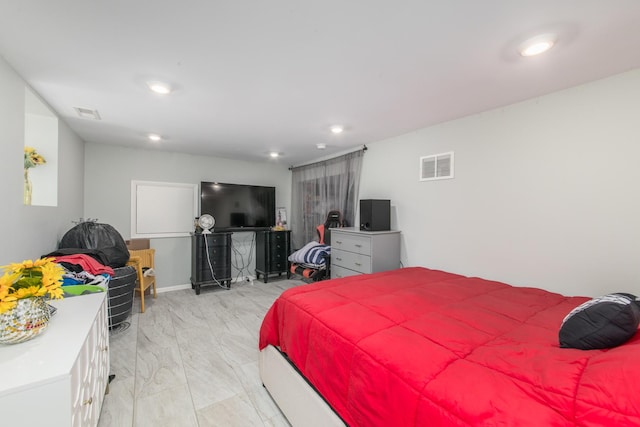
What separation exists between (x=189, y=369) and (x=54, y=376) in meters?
1.45

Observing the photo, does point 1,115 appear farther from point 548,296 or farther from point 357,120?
point 548,296

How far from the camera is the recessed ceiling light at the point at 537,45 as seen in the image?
140 centimetres

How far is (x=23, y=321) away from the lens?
3.46 ft

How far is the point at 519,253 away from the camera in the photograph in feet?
7.41

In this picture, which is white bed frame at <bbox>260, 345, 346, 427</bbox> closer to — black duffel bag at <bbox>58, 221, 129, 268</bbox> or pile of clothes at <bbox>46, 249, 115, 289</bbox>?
pile of clothes at <bbox>46, 249, 115, 289</bbox>

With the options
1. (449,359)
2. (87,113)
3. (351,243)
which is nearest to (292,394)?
(449,359)

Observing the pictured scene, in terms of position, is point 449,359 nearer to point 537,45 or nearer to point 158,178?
point 537,45

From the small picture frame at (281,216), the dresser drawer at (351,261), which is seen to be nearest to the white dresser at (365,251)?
the dresser drawer at (351,261)

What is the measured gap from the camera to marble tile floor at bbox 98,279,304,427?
1.67 metres

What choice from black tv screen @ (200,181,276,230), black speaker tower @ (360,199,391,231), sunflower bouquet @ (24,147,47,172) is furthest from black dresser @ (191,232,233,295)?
black speaker tower @ (360,199,391,231)

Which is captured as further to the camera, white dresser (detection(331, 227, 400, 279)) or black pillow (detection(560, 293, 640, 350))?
white dresser (detection(331, 227, 400, 279))

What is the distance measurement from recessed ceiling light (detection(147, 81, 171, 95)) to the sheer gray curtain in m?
2.47

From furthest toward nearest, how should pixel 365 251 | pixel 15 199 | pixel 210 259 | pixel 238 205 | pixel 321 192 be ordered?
pixel 238 205 → pixel 321 192 → pixel 210 259 → pixel 365 251 → pixel 15 199

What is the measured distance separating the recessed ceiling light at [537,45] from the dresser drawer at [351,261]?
7.02 ft
